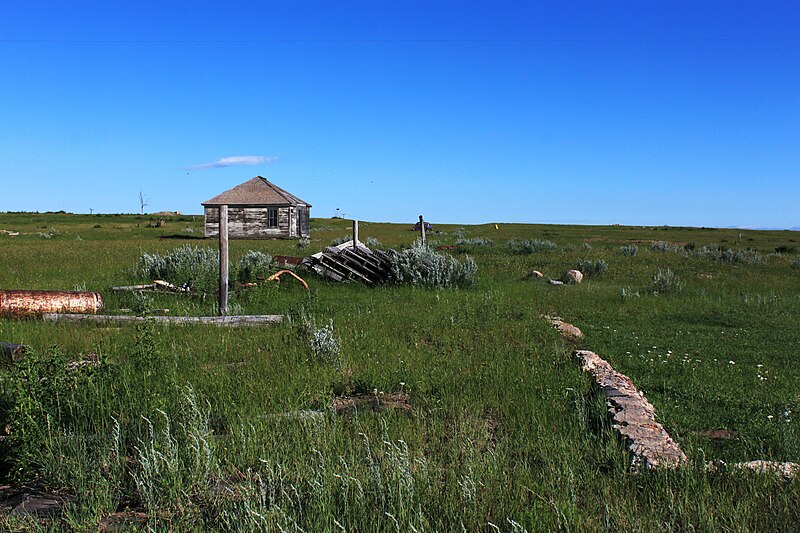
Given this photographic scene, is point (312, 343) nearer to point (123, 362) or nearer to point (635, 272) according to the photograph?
point (123, 362)

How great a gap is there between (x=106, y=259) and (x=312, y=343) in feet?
55.2

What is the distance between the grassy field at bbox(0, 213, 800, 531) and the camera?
3.92 m

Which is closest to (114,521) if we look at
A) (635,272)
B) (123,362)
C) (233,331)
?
(123,362)

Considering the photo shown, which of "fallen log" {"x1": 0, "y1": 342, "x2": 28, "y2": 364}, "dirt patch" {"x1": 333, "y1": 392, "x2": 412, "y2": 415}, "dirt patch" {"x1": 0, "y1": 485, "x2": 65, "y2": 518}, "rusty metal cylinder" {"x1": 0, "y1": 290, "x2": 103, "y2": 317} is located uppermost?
"rusty metal cylinder" {"x1": 0, "y1": 290, "x2": 103, "y2": 317}

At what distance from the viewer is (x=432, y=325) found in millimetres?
10633

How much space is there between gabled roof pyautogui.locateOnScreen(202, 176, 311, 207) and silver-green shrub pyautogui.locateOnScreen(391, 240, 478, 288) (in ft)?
104

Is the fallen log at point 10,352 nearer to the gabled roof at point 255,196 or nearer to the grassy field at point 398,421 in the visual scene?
the grassy field at point 398,421

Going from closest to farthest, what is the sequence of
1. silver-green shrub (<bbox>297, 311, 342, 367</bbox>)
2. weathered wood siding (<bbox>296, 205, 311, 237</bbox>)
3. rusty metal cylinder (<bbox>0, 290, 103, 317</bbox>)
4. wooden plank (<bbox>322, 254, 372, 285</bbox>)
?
silver-green shrub (<bbox>297, 311, 342, 367</bbox>) < rusty metal cylinder (<bbox>0, 290, 103, 317</bbox>) < wooden plank (<bbox>322, 254, 372, 285</bbox>) < weathered wood siding (<bbox>296, 205, 311, 237</bbox>)

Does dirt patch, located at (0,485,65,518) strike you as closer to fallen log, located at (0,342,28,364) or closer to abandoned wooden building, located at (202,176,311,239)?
fallen log, located at (0,342,28,364)

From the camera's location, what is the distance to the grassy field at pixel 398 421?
3.92m

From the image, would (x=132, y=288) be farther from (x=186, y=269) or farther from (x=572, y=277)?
(x=572, y=277)

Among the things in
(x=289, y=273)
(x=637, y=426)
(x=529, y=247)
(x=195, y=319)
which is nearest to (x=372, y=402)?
(x=637, y=426)

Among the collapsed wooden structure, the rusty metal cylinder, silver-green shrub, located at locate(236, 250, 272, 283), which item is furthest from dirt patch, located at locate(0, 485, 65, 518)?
the collapsed wooden structure

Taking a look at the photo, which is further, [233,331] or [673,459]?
[233,331]
